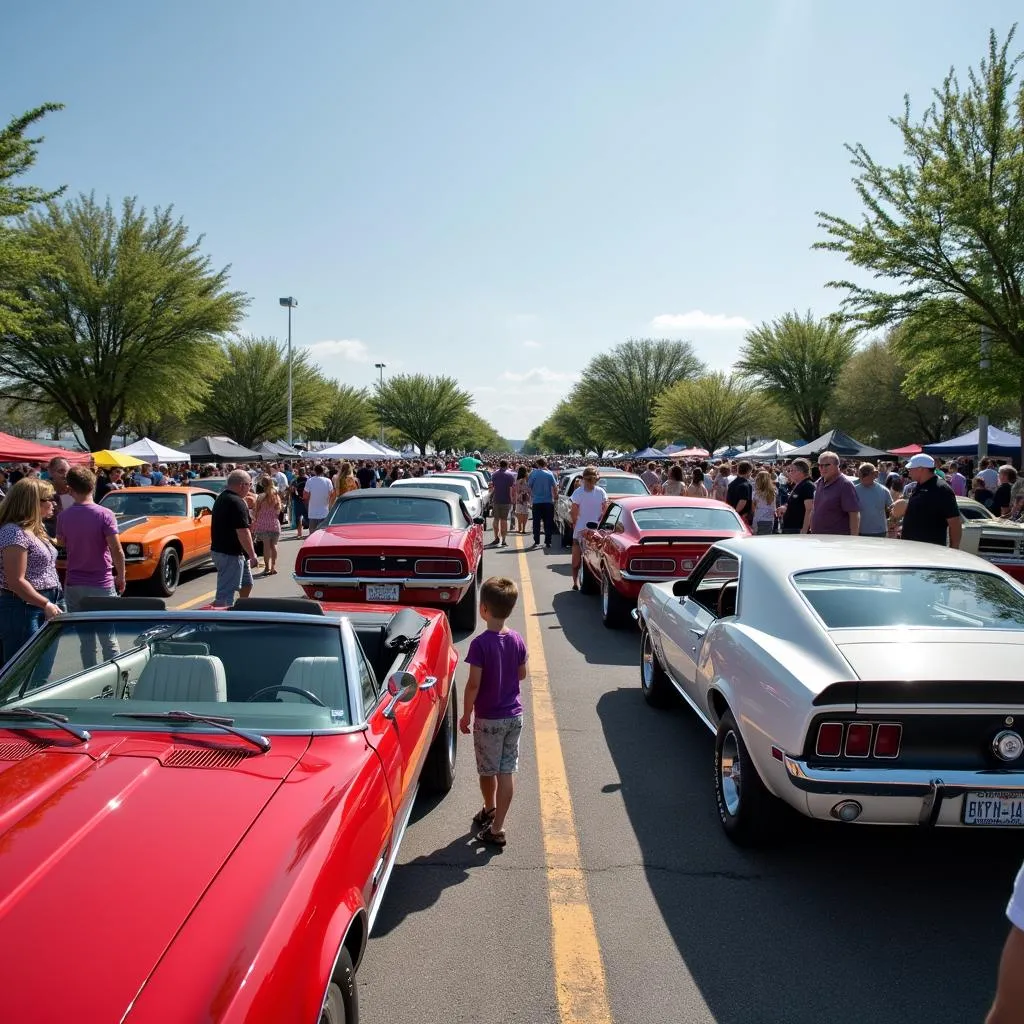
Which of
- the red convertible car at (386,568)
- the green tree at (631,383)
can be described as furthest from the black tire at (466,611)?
the green tree at (631,383)

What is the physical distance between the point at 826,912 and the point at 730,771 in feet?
2.78

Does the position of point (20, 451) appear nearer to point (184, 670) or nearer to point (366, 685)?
point (184, 670)

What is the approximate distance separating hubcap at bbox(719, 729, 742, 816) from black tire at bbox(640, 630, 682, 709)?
1.78 m

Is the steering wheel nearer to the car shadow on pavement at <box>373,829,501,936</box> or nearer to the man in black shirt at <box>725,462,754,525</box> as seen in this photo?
the car shadow on pavement at <box>373,829,501,936</box>

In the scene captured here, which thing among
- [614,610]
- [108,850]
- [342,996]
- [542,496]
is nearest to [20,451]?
[542,496]

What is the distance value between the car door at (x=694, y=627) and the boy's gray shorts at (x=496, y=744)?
1367mm

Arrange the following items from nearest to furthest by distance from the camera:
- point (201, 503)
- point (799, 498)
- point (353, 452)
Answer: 1. point (799, 498)
2. point (201, 503)
3. point (353, 452)

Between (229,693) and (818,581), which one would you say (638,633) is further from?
(229,693)

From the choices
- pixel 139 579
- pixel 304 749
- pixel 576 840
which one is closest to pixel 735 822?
pixel 576 840

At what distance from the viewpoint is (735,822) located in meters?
4.05

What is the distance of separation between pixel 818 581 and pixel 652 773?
1.55m

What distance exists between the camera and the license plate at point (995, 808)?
3344 mm

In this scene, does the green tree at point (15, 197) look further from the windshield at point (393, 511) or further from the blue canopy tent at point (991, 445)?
the blue canopy tent at point (991, 445)

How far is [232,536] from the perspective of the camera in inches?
339
